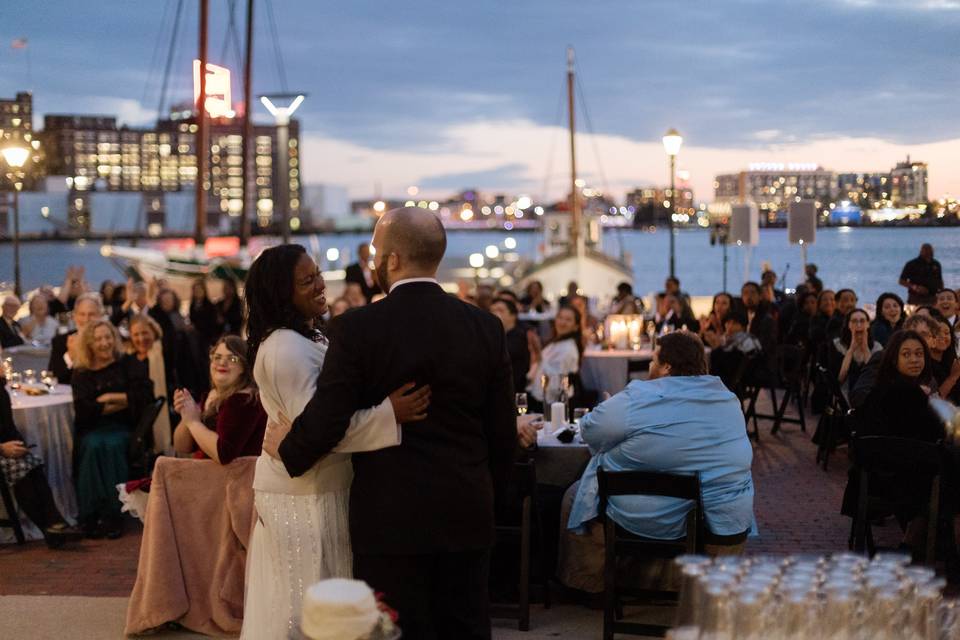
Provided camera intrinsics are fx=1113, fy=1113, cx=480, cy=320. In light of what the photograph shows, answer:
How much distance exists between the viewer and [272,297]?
11.2ft

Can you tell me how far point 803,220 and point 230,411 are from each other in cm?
1497

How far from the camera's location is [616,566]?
5355 mm

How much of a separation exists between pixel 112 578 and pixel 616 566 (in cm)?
303

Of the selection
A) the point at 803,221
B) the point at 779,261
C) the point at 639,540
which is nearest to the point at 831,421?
the point at 639,540

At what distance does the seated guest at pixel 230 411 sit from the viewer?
15.9 feet

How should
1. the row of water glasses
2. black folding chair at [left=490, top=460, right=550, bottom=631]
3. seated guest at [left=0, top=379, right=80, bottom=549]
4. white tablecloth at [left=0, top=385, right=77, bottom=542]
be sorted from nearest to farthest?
1. the row of water glasses
2. black folding chair at [left=490, top=460, right=550, bottom=631]
3. seated guest at [left=0, top=379, right=80, bottom=549]
4. white tablecloth at [left=0, top=385, right=77, bottom=542]

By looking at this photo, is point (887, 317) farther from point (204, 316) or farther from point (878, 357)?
point (204, 316)

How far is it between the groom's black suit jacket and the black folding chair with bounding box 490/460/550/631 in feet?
7.32

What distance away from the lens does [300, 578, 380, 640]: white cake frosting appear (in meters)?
2.21

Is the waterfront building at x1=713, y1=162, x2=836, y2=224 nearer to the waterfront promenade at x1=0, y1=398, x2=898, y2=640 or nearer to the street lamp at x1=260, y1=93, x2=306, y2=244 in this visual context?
the street lamp at x1=260, y1=93, x2=306, y2=244

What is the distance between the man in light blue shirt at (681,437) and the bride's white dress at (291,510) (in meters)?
1.95

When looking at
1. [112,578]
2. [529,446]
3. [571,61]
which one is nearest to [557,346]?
[529,446]

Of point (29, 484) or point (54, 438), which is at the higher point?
point (54, 438)

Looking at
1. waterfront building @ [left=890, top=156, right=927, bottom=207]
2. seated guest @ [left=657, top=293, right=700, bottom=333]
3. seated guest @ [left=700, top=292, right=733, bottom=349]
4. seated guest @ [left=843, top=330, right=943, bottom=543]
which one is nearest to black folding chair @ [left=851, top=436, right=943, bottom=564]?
seated guest @ [left=843, top=330, right=943, bottom=543]
